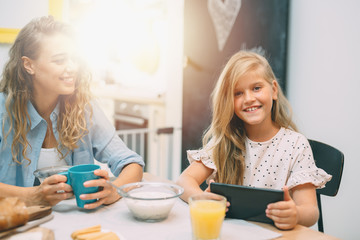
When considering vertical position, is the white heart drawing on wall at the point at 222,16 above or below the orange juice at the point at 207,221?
above

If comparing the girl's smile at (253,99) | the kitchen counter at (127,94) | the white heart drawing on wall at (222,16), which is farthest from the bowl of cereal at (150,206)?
the kitchen counter at (127,94)

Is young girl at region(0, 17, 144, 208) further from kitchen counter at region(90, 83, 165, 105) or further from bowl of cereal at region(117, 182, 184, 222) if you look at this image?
kitchen counter at region(90, 83, 165, 105)

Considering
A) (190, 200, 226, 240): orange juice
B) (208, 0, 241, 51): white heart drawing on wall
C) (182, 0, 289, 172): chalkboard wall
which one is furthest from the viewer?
(208, 0, 241, 51): white heart drawing on wall

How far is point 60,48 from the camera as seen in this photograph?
1221mm

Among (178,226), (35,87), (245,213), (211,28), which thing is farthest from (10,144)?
(211,28)

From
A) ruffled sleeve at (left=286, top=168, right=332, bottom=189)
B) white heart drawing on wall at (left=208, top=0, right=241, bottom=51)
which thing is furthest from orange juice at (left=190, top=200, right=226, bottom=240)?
white heart drawing on wall at (left=208, top=0, right=241, bottom=51)

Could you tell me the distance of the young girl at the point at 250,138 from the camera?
1194 mm

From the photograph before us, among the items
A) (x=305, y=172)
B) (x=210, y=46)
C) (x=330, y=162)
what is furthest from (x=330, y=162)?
(x=210, y=46)

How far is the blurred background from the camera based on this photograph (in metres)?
1.78

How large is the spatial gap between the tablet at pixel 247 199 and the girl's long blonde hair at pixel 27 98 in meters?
0.65

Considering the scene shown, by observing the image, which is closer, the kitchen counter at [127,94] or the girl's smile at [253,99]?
the girl's smile at [253,99]

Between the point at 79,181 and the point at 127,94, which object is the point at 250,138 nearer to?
the point at 79,181

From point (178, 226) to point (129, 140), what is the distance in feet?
6.62

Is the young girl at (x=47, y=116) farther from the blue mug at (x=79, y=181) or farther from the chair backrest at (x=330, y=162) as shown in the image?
the chair backrest at (x=330, y=162)
